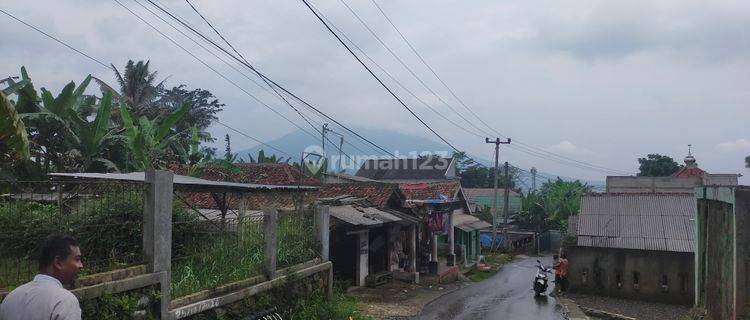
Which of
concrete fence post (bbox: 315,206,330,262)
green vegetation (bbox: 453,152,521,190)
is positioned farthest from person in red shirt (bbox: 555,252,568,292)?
green vegetation (bbox: 453,152,521,190)

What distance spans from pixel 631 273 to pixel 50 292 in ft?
62.3

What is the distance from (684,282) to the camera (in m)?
18.1

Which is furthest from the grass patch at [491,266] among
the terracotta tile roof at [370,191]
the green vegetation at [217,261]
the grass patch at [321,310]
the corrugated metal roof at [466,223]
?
the green vegetation at [217,261]

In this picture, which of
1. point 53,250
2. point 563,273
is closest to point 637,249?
point 563,273

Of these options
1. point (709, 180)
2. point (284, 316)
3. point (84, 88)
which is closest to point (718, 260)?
point (284, 316)

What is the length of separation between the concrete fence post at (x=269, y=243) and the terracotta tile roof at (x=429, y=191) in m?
15.4

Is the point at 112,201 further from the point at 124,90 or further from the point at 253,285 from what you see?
the point at 124,90

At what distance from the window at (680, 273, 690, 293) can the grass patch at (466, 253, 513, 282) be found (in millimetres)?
8762

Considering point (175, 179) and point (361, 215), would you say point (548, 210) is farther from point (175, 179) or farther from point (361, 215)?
point (175, 179)

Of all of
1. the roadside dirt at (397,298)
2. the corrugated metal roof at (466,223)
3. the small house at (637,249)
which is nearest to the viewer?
the roadside dirt at (397,298)

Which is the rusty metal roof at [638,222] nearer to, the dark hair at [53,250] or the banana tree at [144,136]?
the banana tree at [144,136]

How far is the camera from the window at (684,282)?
59.1 ft

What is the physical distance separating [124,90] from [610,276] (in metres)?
20.7

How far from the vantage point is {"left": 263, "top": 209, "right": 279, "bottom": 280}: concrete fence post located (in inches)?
414
